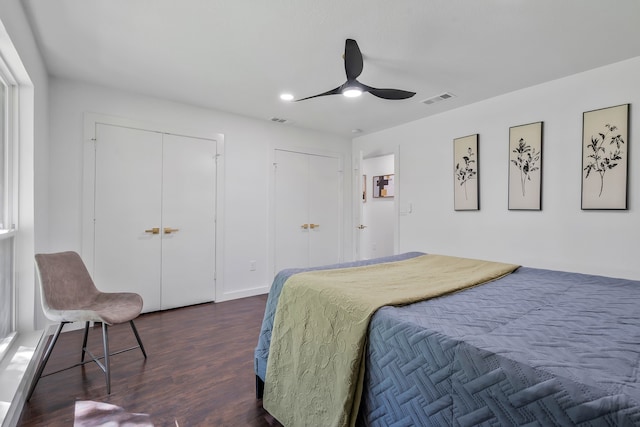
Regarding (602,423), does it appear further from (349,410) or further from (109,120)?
(109,120)

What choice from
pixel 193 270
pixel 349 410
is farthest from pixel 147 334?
pixel 349 410

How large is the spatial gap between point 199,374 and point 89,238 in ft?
6.37

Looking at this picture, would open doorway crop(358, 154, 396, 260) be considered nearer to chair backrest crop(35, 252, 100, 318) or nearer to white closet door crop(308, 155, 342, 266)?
white closet door crop(308, 155, 342, 266)

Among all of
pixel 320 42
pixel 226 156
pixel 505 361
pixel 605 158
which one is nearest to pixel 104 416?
pixel 505 361

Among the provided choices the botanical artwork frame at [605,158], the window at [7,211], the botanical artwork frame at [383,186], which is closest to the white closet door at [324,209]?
the botanical artwork frame at [383,186]

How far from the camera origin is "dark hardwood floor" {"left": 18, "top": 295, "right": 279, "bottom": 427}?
5.73 ft

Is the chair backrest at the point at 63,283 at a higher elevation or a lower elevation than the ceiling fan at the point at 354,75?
lower

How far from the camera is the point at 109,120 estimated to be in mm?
3178

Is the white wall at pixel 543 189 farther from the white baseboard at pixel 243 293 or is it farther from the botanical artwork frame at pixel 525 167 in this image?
the white baseboard at pixel 243 293

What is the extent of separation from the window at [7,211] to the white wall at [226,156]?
2.36 feet

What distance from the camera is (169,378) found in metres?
2.11

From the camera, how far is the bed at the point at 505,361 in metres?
0.74

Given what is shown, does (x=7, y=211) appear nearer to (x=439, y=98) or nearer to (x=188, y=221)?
(x=188, y=221)

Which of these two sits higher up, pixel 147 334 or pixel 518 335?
pixel 518 335
